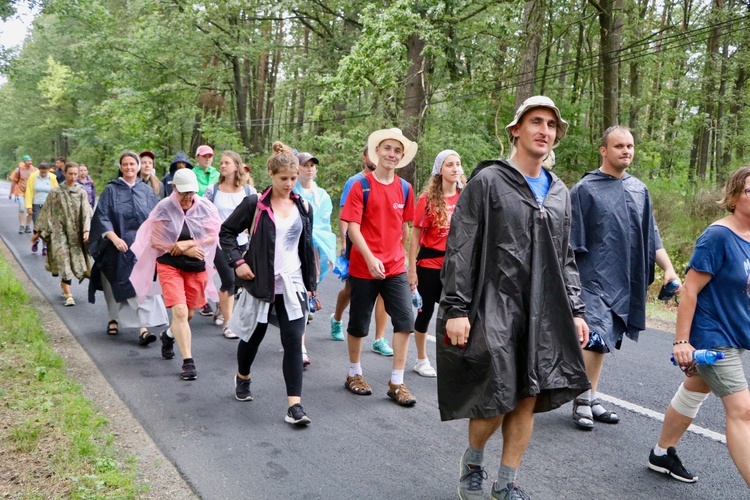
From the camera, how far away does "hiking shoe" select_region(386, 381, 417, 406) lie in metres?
5.25

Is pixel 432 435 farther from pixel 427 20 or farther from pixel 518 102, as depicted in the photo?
pixel 427 20

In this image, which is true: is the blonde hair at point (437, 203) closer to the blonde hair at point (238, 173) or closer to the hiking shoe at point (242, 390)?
the hiking shoe at point (242, 390)

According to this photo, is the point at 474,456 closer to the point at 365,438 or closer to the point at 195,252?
the point at 365,438

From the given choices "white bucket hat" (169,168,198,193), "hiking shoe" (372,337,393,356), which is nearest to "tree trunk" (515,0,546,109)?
"hiking shoe" (372,337,393,356)

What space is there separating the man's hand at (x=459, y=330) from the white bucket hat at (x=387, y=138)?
2496mm

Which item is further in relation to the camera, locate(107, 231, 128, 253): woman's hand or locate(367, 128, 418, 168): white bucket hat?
locate(107, 231, 128, 253): woman's hand

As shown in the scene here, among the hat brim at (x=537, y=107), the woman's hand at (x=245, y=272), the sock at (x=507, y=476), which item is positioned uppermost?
the hat brim at (x=537, y=107)

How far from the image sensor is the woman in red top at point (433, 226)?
5734 millimetres

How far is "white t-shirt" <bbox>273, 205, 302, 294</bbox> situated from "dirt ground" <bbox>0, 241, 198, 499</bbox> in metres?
1.43

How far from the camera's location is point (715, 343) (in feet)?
11.4

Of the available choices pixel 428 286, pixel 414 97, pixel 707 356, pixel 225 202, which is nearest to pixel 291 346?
pixel 428 286

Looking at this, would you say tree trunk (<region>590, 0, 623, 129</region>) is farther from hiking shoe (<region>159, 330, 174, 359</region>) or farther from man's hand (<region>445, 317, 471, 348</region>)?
man's hand (<region>445, 317, 471, 348</region>)

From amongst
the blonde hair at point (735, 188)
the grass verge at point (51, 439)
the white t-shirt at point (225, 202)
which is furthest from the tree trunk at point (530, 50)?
the blonde hair at point (735, 188)

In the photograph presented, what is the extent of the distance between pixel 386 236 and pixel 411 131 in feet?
47.9
